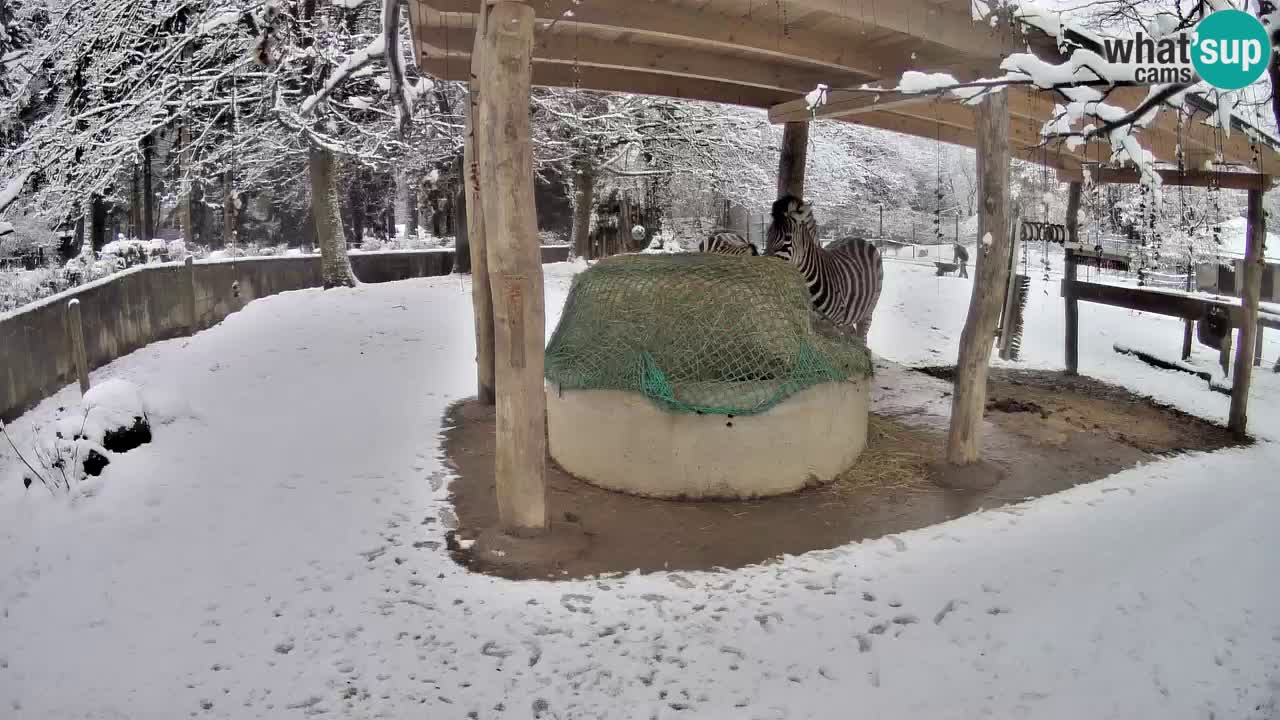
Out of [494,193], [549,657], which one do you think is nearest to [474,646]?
[549,657]

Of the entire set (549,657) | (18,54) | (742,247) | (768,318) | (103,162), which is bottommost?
(549,657)

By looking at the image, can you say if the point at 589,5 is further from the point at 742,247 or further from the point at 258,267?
the point at 258,267

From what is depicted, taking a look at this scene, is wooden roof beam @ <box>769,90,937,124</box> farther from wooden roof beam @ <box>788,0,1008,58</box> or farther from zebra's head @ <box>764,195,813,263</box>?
zebra's head @ <box>764,195,813,263</box>

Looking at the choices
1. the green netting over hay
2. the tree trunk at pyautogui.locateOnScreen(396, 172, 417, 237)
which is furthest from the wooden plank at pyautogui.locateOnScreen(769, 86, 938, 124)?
the tree trunk at pyautogui.locateOnScreen(396, 172, 417, 237)

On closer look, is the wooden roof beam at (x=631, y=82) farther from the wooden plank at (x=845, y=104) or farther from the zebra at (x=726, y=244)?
the zebra at (x=726, y=244)

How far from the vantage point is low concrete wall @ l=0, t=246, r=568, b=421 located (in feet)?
23.1

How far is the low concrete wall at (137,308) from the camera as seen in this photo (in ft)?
23.1

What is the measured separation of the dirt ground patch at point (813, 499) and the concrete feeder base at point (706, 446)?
102 millimetres

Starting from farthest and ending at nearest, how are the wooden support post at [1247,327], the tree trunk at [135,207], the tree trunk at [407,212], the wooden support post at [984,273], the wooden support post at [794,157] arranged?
the tree trunk at [407,212]
the tree trunk at [135,207]
the wooden support post at [794,157]
the wooden support post at [1247,327]
the wooden support post at [984,273]

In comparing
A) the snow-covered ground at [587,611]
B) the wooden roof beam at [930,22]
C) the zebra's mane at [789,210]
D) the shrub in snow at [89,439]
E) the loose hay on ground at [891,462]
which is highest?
the wooden roof beam at [930,22]

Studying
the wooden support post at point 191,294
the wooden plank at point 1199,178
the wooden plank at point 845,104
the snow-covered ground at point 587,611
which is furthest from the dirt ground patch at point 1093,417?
the wooden support post at point 191,294

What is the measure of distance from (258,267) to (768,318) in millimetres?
11267

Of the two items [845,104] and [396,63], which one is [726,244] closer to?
[845,104]

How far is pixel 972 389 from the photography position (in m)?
5.74
